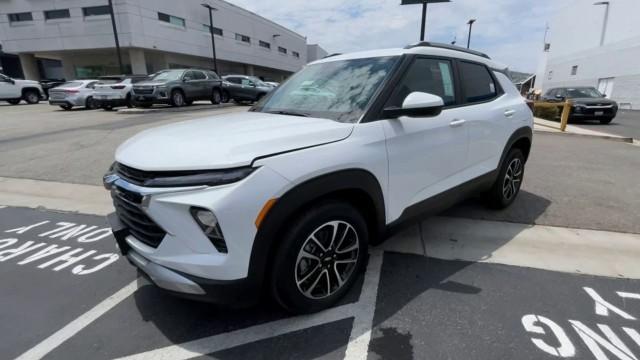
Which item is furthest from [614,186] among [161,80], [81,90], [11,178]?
[81,90]

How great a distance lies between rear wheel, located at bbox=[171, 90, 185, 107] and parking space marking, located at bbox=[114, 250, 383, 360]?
1565cm

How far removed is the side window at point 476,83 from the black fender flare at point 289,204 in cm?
174

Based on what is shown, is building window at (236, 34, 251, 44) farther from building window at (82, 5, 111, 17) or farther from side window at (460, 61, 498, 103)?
side window at (460, 61, 498, 103)

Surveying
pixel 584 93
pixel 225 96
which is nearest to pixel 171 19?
pixel 225 96

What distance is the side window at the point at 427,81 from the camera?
2623 mm

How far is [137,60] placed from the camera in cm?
3312

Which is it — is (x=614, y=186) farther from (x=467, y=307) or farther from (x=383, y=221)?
(x=383, y=221)

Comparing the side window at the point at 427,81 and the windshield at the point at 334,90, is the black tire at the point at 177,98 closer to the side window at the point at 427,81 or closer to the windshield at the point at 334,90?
the windshield at the point at 334,90

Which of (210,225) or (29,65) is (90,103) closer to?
(210,225)

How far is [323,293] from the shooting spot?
7.86 ft

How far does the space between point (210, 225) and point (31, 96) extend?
90.8 ft

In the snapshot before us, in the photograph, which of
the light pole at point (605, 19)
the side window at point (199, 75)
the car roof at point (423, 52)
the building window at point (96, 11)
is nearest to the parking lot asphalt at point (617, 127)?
the car roof at point (423, 52)

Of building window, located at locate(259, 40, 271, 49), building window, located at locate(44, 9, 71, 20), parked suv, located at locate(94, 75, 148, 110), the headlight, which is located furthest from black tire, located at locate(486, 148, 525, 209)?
building window, located at locate(259, 40, 271, 49)

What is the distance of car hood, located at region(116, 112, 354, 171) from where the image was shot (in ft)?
6.10
